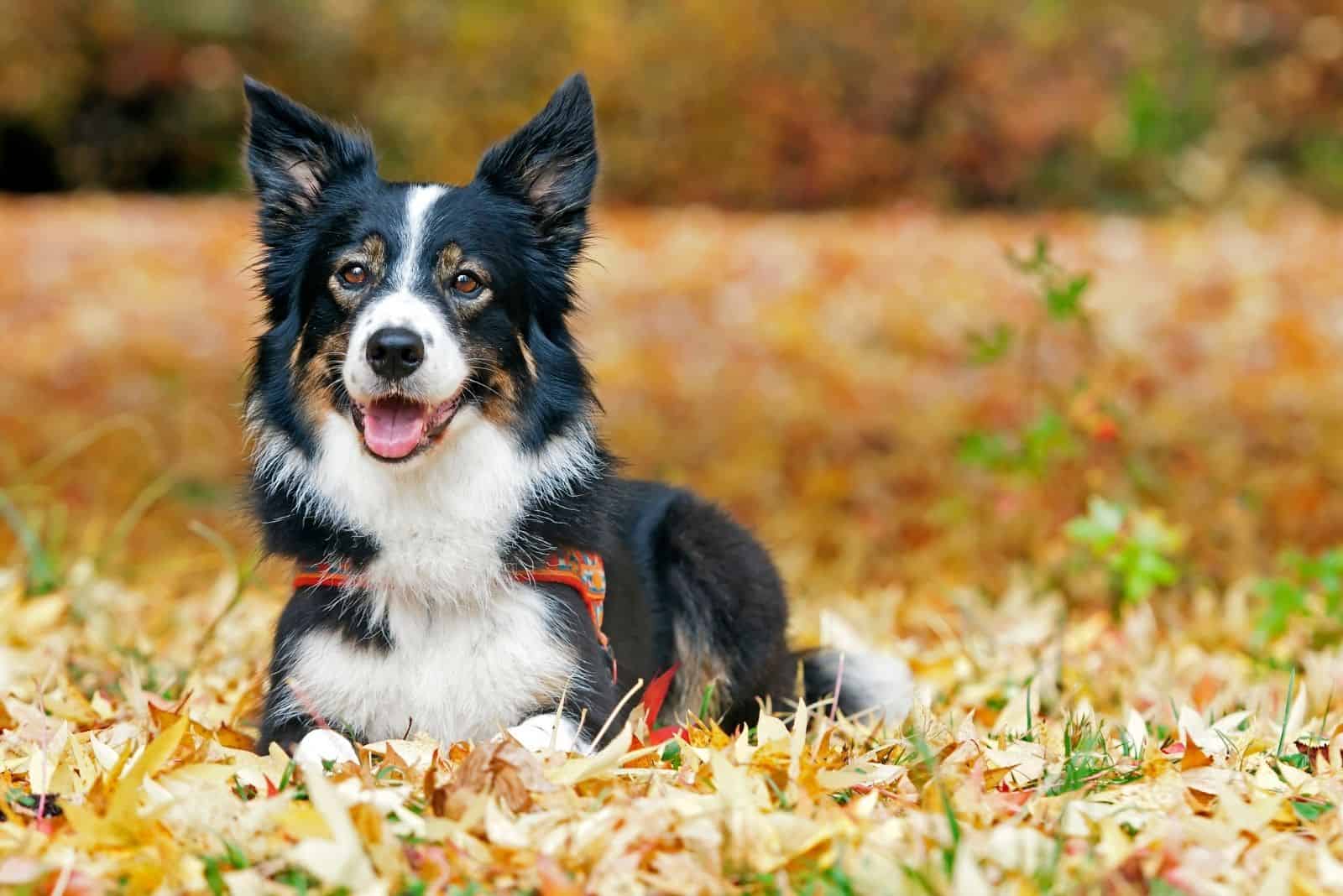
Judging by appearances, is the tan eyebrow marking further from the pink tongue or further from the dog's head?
the pink tongue

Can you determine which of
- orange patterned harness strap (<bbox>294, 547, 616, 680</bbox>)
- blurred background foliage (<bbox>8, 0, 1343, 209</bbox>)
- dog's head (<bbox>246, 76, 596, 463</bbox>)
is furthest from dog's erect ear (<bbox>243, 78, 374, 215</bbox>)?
blurred background foliage (<bbox>8, 0, 1343, 209</bbox>)

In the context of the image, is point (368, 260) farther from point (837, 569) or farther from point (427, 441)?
point (837, 569)

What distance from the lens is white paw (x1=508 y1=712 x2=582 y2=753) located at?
3020mm

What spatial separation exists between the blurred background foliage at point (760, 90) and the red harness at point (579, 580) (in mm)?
13760

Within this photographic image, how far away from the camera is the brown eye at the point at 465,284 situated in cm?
320

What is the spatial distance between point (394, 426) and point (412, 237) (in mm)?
426

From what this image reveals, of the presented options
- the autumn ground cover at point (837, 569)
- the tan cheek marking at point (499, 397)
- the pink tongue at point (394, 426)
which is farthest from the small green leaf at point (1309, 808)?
the pink tongue at point (394, 426)

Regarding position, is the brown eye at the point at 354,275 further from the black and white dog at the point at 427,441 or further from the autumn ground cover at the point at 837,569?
the autumn ground cover at the point at 837,569

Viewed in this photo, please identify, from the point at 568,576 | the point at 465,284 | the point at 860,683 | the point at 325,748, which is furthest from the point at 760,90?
the point at 325,748

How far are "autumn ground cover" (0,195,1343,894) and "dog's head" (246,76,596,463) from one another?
46 centimetres

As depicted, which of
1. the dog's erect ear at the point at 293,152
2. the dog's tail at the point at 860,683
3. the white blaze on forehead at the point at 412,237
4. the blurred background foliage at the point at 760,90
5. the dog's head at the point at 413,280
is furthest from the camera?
the blurred background foliage at the point at 760,90

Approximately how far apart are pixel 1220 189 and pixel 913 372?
32.4 feet

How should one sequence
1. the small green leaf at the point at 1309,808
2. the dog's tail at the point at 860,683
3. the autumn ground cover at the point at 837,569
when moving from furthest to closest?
the dog's tail at the point at 860,683 < the small green leaf at the point at 1309,808 < the autumn ground cover at the point at 837,569

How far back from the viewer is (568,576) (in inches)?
129
